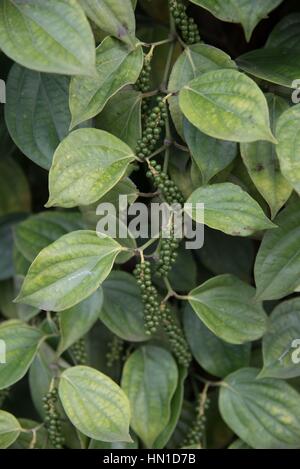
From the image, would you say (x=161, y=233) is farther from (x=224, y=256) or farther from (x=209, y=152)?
(x=224, y=256)

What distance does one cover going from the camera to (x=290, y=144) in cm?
A: 73

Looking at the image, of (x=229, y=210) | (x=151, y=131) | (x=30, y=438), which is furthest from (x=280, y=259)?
(x=30, y=438)

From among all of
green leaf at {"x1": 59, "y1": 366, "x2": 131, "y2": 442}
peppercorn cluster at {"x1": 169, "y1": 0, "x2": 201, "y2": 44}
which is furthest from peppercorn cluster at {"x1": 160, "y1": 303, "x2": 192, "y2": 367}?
peppercorn cluster at {"x1": 169, "y1": 0, "x2": 201, "y2": 44}

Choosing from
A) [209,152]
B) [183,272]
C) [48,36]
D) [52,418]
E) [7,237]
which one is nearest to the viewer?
[48,36]

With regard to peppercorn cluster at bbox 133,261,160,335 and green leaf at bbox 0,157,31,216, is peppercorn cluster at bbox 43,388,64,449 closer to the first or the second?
peppercorn cluster at bbox 133,261,160,335

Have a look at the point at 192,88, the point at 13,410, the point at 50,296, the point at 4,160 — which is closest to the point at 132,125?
the point at 192,88

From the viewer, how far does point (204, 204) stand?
0.77 meters

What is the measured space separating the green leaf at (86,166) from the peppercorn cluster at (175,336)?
0.63 feet

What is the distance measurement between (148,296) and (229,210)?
150 mm

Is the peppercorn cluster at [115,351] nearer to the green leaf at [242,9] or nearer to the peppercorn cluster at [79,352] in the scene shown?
the peppercorn cluster at [79,352]

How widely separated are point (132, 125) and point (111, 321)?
10.7 inches

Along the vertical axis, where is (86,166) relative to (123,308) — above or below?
above

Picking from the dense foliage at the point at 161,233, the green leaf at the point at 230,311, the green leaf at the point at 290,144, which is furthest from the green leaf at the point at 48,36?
the green leaf at the point at 230,311
